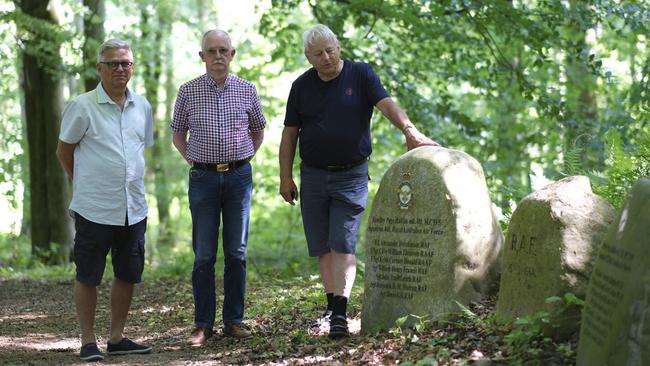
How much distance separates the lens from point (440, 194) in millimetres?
5613

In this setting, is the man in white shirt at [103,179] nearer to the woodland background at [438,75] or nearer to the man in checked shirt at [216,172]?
the man in checked shirt at [216,172]

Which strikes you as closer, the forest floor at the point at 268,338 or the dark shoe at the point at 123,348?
the forest floor at the point at 268,338

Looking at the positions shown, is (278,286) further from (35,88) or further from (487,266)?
(35,88)

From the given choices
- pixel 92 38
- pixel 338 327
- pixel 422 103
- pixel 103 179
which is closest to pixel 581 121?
pixel 422 103

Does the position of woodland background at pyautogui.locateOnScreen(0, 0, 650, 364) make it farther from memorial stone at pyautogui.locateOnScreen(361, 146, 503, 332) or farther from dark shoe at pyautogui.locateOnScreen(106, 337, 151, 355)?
dark shoe at pyautogui.locateOnScreen(106, 337, 151, 355)

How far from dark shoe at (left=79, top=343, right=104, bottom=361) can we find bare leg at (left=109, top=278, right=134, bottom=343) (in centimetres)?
30

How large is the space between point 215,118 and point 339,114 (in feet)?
3.39

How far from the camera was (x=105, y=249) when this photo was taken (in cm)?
580

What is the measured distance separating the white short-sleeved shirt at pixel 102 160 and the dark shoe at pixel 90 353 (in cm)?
93

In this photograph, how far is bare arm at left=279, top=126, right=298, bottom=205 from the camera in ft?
20.7

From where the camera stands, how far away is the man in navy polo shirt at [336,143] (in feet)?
19.4

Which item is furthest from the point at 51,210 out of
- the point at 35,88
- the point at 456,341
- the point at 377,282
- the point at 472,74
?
the point at 456,341

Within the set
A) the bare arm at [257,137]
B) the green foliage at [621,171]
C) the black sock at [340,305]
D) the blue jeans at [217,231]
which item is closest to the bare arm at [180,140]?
the blue jeans at [217,231]

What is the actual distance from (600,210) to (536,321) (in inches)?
32.9
